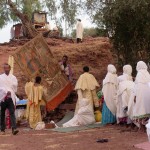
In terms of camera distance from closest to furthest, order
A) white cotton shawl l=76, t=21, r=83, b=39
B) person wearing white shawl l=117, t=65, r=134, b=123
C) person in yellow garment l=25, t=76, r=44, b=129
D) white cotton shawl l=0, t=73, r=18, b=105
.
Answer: white cotton shawl l=0, t=73, r=18, b=105 → person wearing white shawl l=117, t=65, r=134, b=123 → person in yellow garment l=25, t=76, r=44, b=129 → white cotton shawl l=76, t=21, r=83, b=39

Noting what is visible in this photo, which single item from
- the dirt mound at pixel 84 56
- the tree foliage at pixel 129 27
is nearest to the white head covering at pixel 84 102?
the tree foliage at pixel 129 27

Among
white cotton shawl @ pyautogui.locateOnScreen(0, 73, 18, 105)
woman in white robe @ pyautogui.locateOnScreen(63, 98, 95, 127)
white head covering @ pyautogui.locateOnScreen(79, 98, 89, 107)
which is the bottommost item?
woman in white robe @ pyautogui.locateOnScreen(63, 98, 95, 127)

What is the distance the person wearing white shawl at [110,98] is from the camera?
1125 cm

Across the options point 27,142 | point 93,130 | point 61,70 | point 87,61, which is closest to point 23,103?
point 61,70

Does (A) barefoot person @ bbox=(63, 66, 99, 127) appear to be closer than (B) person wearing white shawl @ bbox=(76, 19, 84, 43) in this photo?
Yes

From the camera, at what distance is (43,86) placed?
13.5 meters

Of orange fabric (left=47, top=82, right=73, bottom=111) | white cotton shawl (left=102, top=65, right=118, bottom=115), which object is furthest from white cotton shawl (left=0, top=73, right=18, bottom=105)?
orange fabric (left=47, top=82, right=73, bottom=111)

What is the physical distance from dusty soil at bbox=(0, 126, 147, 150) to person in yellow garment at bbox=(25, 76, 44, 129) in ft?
6.06

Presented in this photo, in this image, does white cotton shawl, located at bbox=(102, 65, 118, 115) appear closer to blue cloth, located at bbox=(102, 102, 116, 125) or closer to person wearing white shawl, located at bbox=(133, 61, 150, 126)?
blue cloth, located at bbox=(102, 102, 116, 125)

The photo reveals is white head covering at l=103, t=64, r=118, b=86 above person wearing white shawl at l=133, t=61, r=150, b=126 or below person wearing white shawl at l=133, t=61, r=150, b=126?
above

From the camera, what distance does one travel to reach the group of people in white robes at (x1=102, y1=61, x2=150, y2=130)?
9375 millimetres

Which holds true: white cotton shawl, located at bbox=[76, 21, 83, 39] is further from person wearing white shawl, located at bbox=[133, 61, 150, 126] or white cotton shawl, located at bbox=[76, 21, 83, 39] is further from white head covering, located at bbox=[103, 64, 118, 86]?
person wearing white shawl, located at bbox=[133, 61, 150, 126]

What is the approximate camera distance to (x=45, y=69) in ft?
45.5

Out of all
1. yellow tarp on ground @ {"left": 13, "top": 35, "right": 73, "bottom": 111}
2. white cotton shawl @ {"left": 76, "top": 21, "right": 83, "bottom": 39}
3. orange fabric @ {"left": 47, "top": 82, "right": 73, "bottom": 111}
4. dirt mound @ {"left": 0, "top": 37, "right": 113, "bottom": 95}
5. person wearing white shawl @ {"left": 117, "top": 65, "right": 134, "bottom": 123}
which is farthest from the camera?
white cotton shawl @ {"left": 76, "top": 21, "right": 83, "bottom": 39}
